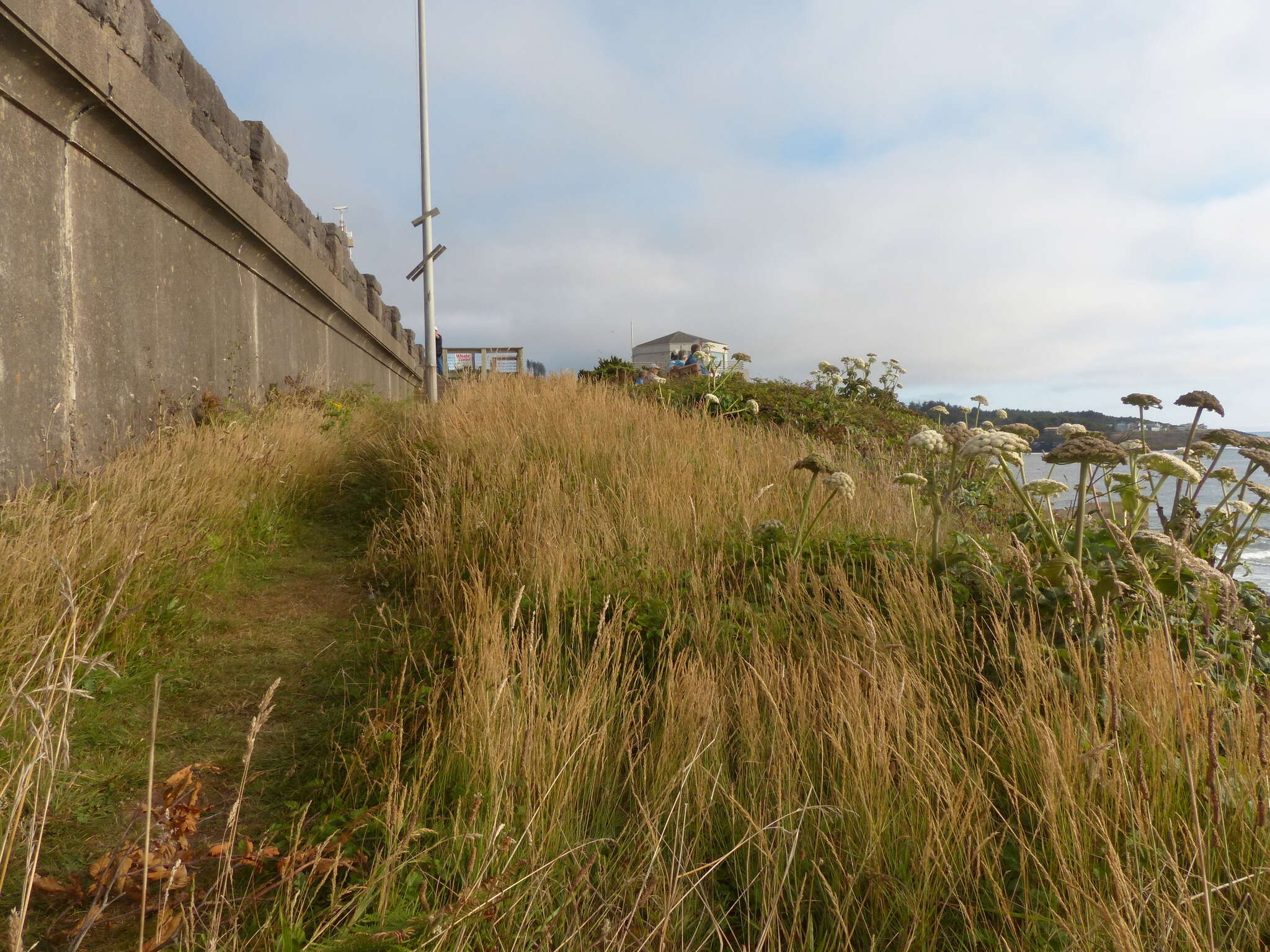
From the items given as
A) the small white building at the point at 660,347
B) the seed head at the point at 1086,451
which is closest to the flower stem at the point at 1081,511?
the seed head at the point at 1086,451

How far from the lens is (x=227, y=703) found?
9.91 ft

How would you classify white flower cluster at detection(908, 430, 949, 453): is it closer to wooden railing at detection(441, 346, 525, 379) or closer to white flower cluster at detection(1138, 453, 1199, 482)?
white flower cluster at detection(1138, 453, 1199, 482)

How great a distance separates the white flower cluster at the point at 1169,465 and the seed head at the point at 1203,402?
76 centimetres

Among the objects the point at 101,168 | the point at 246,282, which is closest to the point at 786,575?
the point at 101,168

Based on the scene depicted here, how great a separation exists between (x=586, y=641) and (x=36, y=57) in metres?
3.82

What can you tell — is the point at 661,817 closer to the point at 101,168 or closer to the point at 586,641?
the point at 586,641

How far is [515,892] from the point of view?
183 centimetres

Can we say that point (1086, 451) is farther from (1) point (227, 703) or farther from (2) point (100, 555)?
(2) point (100, 555)

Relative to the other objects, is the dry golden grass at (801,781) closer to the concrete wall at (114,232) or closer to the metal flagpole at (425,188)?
the concrete wall at (114,232)

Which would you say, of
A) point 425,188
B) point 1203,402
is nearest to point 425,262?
point 425,188

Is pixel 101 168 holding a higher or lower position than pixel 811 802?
higher

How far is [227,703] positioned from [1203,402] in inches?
178

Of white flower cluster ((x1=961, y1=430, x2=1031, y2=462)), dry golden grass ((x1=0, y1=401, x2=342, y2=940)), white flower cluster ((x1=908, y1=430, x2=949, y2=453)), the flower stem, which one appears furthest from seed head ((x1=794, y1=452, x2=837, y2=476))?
dry golden grass ((x1=0, y1=401, x2=342, y2=940))

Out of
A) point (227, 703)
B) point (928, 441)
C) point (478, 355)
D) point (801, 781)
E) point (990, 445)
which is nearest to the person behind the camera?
Result: point (801, 781)
